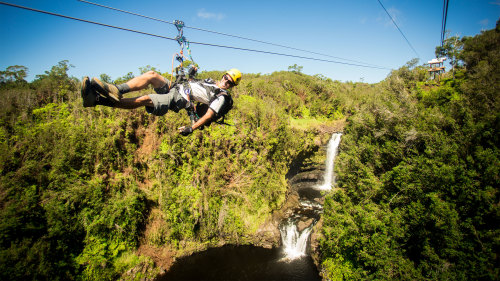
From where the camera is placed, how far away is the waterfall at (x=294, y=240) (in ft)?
42.6

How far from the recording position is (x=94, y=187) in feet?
32.7

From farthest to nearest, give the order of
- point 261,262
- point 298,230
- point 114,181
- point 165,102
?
point 298,230, point 261,262, point 114,181, point 165,102

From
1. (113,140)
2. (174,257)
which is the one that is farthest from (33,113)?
(174,257)

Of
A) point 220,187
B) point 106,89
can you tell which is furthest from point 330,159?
point 106,89

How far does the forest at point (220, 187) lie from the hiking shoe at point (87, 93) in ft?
27.2

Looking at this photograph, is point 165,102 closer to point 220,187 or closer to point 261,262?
point 220,187

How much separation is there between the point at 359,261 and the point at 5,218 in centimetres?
1584

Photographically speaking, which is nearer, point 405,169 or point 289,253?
point 405,169

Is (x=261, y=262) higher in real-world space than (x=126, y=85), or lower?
lower

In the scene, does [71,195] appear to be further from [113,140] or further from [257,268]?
[257,268]

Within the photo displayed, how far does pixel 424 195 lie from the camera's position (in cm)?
894

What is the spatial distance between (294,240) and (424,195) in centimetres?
795

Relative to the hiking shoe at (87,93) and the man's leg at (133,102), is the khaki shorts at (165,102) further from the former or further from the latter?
the hiking shoe at (87,93)

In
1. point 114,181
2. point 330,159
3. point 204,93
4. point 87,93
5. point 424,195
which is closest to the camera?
point 87,93
